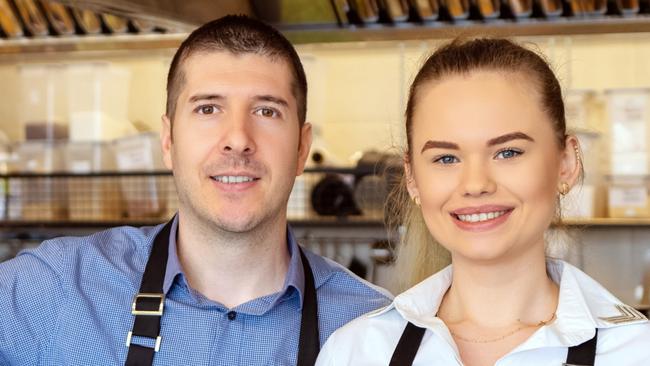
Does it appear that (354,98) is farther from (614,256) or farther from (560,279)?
(560,279)

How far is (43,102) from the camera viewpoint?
359 cm

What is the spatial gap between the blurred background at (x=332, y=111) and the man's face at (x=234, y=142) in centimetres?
86

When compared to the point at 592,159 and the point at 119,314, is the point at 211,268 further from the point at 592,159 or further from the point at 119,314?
the point at 592,159

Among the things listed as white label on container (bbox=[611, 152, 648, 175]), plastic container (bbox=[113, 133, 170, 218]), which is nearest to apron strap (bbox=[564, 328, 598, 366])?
white label on container (bbox=[611, 152, 648, 175])

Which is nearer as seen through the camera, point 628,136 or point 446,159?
point 446,159

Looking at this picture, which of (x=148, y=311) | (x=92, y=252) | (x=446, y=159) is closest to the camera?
(x=446, y=159)

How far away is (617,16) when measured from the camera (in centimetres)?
293

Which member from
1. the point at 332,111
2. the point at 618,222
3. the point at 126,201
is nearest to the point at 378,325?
the point at 618,222

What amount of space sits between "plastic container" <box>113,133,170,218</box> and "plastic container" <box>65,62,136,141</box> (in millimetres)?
178

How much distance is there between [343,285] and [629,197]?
155 cm

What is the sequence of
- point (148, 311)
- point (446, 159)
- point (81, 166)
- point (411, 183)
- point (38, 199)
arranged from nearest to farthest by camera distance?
point (446, 159), point (411, 183), point (148, 311), point (38, 199), point (81, 166)

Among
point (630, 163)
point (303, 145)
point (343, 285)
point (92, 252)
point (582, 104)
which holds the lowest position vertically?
point (630, 163)

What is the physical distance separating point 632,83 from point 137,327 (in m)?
2.24

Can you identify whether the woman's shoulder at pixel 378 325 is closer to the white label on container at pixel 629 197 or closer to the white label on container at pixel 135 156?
the white label on container at pixel 629 197
